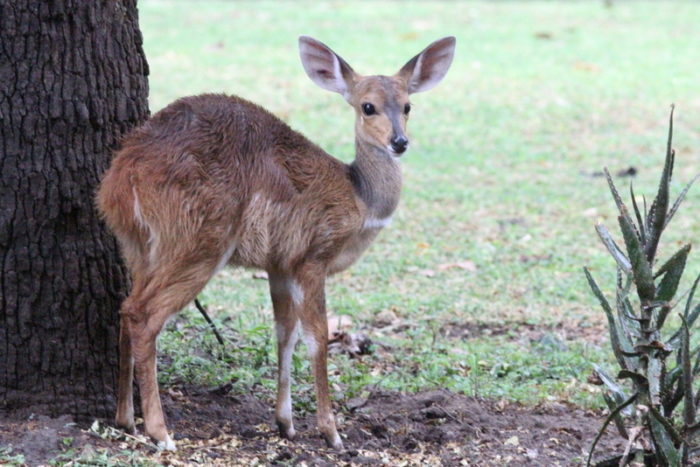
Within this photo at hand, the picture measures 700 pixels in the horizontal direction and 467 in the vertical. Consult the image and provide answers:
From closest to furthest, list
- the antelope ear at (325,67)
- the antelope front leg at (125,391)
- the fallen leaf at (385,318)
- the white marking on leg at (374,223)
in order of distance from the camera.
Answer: the antelope front leg at (125,391), the white marking on leg at (374,223), the antelope ear at (325,67), the fallen leaf at (385,318)

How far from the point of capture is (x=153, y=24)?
17.0 metres

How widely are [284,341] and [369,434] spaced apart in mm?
596

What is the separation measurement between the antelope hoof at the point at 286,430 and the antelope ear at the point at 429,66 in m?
1.89

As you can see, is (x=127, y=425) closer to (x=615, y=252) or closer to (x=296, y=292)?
(x=296, y=292)

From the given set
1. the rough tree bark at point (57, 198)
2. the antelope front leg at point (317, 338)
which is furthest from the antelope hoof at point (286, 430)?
the rough tree bark at point (57, 198)

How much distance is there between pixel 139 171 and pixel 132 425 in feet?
3.56

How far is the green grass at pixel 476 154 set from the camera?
6.02 m

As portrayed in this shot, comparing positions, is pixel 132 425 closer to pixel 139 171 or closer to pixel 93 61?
pixel 139 171

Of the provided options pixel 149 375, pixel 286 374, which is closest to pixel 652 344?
pixel 286 374

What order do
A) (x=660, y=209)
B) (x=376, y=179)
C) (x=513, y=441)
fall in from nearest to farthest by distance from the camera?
(x=660, y=209) < (x=513, y=441) < (x=376, y=179)

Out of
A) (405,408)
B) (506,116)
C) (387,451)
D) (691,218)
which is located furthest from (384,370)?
(506,116)

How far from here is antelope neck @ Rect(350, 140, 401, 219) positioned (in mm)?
5148

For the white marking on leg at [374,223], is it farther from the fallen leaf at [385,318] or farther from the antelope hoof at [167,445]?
the fallen leaf at [385,318]

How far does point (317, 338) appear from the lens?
4.80 metres
